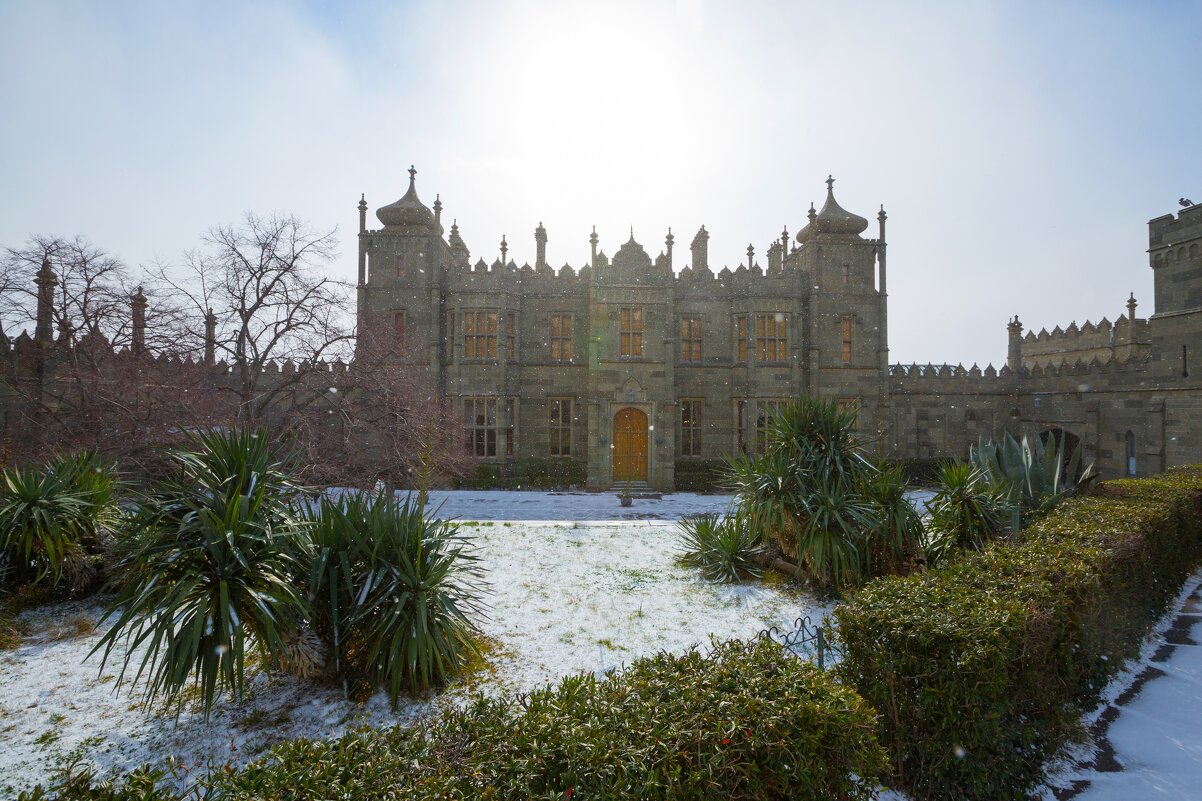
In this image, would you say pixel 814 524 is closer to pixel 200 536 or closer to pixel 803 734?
pixel 803 734

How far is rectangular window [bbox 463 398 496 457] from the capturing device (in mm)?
19875

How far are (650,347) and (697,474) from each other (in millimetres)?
4942

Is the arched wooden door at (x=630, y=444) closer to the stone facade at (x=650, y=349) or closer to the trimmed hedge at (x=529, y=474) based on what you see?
the stone facade at (x=650, y=349)

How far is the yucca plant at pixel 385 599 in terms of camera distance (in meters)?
5.01

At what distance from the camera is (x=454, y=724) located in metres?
2.81

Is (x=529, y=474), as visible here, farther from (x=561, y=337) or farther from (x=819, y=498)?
(x=819, y=498)

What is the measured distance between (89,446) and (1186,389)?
2785cm

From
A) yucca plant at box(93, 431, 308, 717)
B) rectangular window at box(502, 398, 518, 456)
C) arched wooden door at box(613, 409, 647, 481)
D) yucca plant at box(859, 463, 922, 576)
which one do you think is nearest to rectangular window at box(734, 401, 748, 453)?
arched wooden door at box(613, 409, 647, 481)

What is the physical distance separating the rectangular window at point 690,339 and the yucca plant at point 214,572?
1685 centimetres

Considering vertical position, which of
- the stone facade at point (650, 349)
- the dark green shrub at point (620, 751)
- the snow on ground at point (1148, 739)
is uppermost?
the stone facade at point (650, 349)

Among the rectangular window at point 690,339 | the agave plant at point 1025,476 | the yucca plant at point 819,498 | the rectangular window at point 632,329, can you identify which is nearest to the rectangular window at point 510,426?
the rectangular window at point 632,329

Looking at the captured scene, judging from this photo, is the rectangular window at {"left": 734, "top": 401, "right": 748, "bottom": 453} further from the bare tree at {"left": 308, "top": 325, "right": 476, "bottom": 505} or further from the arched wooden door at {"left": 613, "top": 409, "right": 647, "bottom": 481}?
the bare tree at {"left": 308, "top": 325, "right": 476, "bottom": 505}

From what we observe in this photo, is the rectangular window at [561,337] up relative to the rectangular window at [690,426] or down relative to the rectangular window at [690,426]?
up

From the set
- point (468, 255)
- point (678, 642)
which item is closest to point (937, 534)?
point (678, 642)
